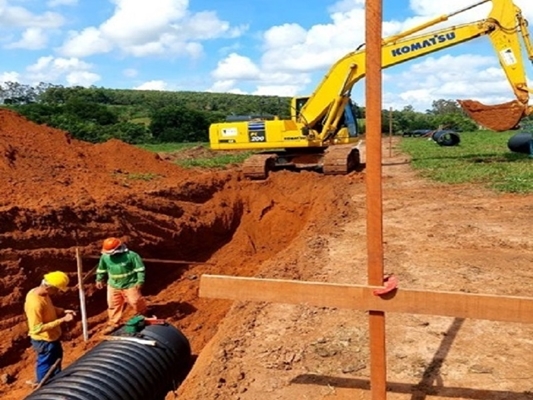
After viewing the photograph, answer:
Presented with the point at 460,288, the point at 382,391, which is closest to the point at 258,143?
the point at 460,288

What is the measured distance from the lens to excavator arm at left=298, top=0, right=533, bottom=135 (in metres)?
16.6

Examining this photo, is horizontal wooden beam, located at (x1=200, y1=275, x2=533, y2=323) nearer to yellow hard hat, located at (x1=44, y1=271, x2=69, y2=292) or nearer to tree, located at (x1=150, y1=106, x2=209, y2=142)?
yellow hard hat, located at (x1=44, y1=271, x2=69, y2=292)

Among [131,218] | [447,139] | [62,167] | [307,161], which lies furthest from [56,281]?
[447,139]

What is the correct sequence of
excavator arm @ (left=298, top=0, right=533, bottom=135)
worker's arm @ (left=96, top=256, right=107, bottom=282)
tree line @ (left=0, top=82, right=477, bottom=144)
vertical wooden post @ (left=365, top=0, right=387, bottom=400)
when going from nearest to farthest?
vertical wooden post @ (left=365, top=0, right=387, bottom=400) → worker's arm @ (left=96, top=256, right=107, bottom=282) → excavator arm @ (left=298, top=0, right=533, bottom=135) → tree line @ (left=0, top=82, right=477, bottom=144)

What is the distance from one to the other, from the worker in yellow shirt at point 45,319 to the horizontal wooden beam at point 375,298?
3.41 m

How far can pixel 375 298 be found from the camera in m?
3.32

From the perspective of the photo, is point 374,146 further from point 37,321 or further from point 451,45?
point 451,45

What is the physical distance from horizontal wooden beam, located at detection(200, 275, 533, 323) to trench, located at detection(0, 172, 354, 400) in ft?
15.9

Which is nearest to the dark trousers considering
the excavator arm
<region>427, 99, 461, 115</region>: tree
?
the excavator arm

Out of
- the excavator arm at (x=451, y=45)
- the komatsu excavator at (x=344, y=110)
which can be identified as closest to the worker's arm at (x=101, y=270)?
Result: the komatsu excavator at (x=344, y=110)

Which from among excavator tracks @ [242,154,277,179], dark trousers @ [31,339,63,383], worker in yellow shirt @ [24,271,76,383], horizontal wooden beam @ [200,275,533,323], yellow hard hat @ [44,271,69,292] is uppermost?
horizontal wooden beam @ [200,275,533,323]

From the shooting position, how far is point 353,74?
57.3 feet

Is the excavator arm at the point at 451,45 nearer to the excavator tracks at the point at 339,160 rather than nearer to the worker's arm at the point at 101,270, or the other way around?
the excavator tracks at the point at 339,160

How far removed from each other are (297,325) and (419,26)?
13139mm
